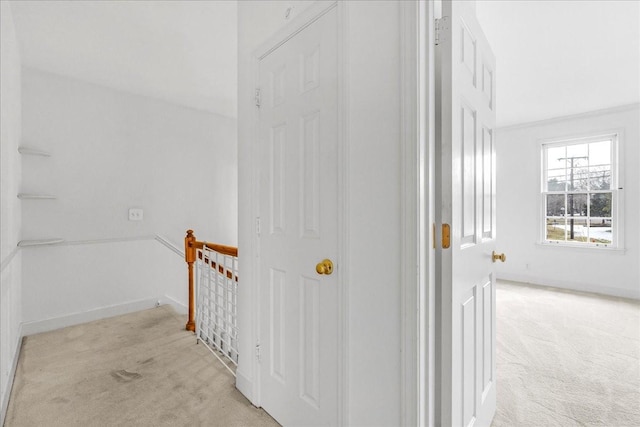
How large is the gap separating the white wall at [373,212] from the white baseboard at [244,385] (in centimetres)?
80

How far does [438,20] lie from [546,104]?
153 inches

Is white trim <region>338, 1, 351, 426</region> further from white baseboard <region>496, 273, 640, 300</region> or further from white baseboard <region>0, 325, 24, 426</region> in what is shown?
white baseboard <region>496, 273, 640, 300</region>

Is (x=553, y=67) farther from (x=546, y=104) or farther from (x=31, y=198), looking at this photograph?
(x=31, y=198)

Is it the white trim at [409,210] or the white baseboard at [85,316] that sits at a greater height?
the white trim at [409,210]

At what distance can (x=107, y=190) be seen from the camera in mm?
3229

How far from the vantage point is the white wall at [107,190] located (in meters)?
2.84

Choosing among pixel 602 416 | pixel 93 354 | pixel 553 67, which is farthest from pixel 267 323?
pixel 553 67

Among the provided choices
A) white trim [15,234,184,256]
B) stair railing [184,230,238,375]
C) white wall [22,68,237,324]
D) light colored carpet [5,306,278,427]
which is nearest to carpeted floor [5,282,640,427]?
light colored carpet [5,306,278,427]

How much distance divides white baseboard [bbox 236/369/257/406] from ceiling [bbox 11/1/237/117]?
2469 millimetres

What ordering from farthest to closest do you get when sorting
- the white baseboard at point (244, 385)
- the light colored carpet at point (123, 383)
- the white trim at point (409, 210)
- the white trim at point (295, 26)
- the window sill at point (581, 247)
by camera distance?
the window sill at point (581, 247)
the white baseboard at point (244, 385)
the light colored carpet at point (123, 383)
the white trim at point (295, 26)
the white trim at point (409, 210)

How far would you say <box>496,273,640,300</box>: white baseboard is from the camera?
3.84 m

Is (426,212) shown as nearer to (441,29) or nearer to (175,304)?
(441,29)

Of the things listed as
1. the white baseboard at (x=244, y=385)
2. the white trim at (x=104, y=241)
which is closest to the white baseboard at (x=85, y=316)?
the white trim at (x=104, y=241)

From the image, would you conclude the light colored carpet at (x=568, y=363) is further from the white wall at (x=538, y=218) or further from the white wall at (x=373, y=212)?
the white wall at (x=373, y=212)
